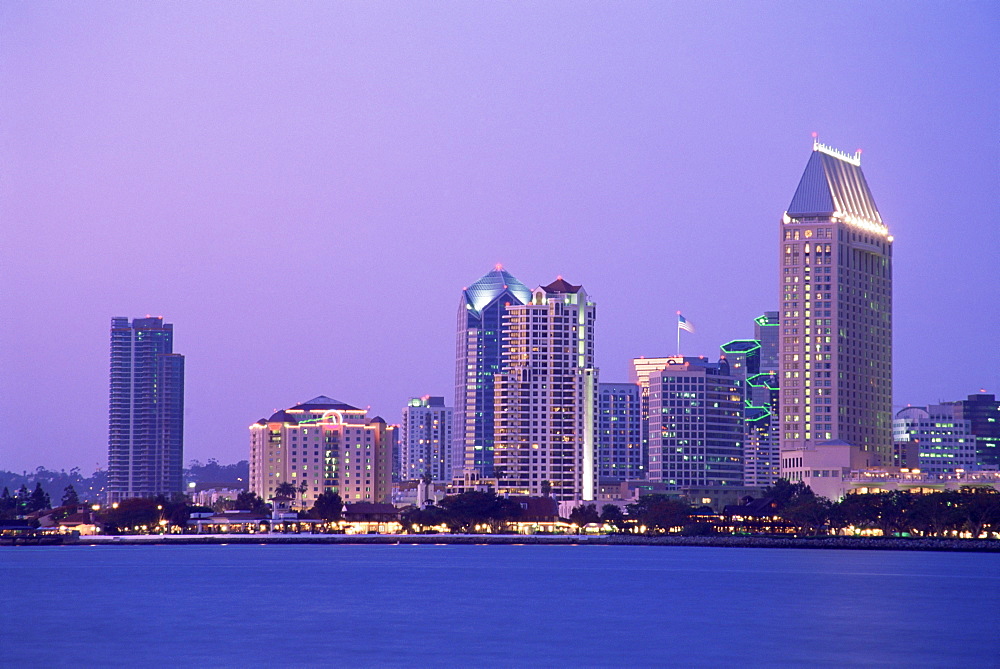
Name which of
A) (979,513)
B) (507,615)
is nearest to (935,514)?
(979,513)

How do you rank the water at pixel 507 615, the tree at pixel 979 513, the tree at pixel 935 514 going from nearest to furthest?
1. the water at pixel 507 615
2. the tree at pixel 979 513
3. the tree at pixel 935 514

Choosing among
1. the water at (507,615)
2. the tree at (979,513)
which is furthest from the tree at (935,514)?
the water at (507,615)

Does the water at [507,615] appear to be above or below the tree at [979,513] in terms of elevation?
below

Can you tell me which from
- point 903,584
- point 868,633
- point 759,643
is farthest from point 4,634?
point 903,584

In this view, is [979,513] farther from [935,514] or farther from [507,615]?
[507,615]

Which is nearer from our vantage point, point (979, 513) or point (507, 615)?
point (507, 615)

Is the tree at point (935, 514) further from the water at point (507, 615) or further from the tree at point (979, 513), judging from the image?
the water at point (507, 615)

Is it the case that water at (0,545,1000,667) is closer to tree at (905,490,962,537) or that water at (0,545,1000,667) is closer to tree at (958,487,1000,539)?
tree at (958,487,1000,539)

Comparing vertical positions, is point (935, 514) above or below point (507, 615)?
above

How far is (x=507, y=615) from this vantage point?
343 feet

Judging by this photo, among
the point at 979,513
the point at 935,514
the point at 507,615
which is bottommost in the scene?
the point at 507,615

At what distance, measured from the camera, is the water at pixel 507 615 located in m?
83.2

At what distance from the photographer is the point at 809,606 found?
109438mm

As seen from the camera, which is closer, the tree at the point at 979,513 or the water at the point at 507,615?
the water at the point at 507,615
